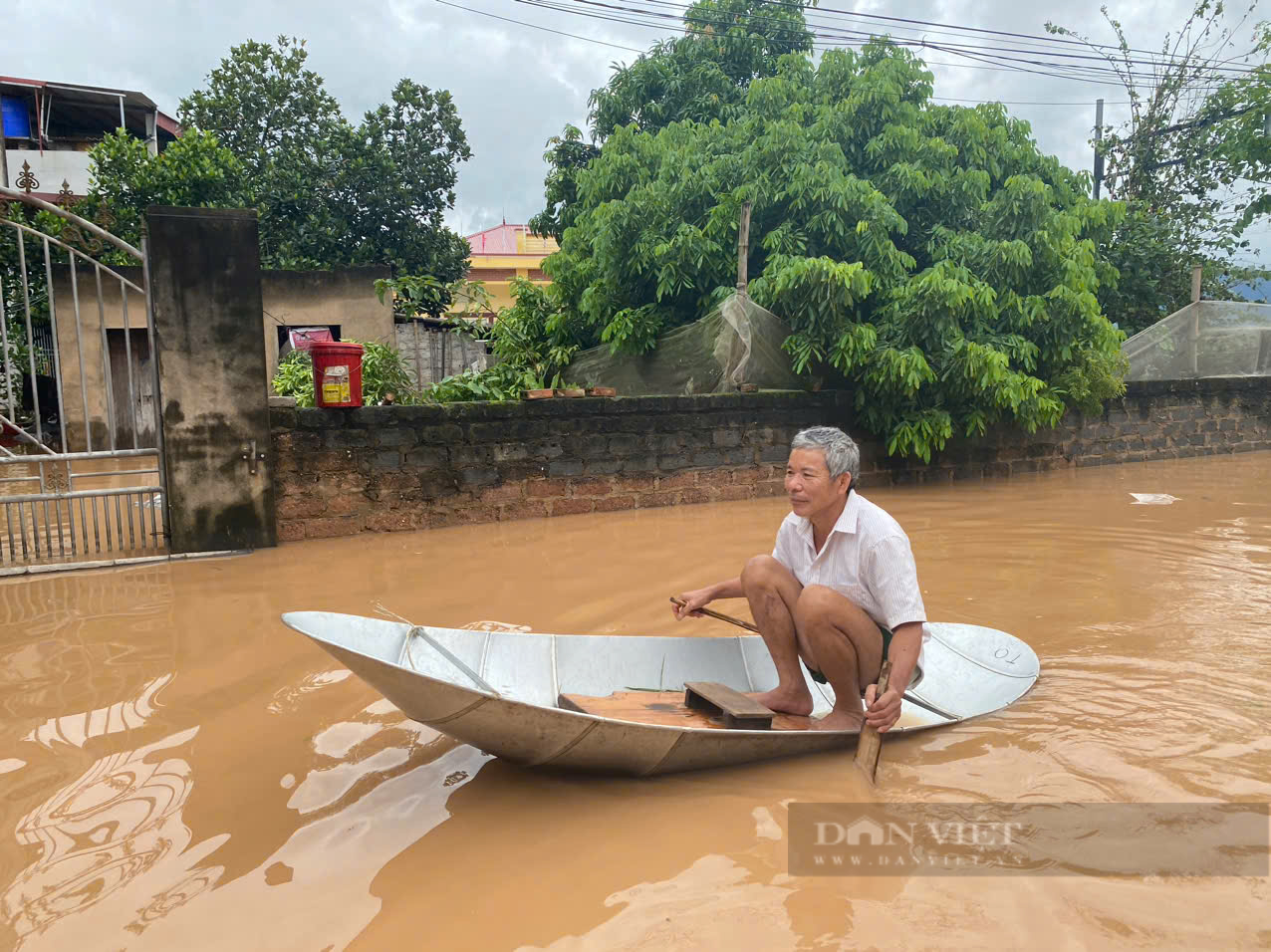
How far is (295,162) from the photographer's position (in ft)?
60.1

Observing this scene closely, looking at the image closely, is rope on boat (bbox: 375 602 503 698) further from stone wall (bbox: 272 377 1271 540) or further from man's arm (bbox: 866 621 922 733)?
stone wall (bbox: 272 377 1271 540)

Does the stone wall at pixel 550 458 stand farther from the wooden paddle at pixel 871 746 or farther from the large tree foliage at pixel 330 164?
the large tree foliage at pixel 330 164

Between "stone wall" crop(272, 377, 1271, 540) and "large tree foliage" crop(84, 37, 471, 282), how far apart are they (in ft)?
39.9

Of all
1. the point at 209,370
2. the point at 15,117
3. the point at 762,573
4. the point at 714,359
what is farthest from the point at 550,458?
the point at 15,117

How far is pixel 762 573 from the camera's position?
10.8 ft

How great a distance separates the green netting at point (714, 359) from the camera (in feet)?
29.3

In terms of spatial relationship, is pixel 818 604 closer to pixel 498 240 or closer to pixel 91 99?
pixel 91 99

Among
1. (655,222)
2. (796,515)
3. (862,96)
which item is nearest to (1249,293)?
(862,96)

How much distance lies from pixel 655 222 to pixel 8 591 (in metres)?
6.87

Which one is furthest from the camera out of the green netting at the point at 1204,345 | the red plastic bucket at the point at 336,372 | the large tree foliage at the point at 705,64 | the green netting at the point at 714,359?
the large tree foliage at the point at 705,64

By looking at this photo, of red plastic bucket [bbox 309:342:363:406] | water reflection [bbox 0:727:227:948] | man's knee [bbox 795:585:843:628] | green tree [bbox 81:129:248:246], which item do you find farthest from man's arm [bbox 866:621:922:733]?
green tree [bbox 81:129:248:246]

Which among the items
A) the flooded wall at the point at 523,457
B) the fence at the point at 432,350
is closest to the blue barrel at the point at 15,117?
the fence at the point at 432,350

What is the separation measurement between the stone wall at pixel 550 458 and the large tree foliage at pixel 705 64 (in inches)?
284

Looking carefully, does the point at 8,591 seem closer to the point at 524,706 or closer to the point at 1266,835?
the point at 524,706
